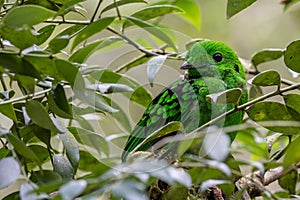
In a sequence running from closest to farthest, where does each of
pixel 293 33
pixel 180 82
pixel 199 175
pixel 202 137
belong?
1. pixel 199 175
2. pixel 202 137
3. pixel 180 82
4. pixel 293 33

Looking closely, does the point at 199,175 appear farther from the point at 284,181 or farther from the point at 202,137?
the point at 284,181

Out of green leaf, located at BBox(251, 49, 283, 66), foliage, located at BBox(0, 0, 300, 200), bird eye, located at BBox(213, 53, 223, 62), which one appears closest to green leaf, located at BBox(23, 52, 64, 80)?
foliage, located at BBox(0, 0, 300, 200)

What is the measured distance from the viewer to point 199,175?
0.80 m

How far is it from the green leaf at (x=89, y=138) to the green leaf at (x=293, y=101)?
1.31 feet

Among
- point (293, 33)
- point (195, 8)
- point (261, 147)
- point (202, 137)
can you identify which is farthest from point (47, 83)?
point (293, 33)

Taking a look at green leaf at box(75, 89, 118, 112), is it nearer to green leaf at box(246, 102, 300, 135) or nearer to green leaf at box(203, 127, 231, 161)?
green leaf at box(203, 127, 231, 161)

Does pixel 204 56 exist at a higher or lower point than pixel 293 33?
higher

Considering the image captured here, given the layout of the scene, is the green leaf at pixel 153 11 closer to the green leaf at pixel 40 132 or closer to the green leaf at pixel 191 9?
the green leaf at pixel 191 9

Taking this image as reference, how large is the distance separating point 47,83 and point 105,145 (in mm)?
209

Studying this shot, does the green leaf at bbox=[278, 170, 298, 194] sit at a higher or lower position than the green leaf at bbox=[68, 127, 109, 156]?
lower

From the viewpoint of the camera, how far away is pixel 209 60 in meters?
1.77

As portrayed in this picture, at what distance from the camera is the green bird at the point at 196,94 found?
1484 mm

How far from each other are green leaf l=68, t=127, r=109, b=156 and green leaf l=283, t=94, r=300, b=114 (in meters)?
0.40

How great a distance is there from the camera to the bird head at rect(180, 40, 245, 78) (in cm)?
169
